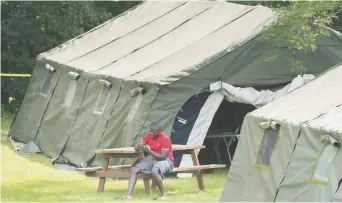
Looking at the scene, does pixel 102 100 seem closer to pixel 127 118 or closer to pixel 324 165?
pixel 127 118

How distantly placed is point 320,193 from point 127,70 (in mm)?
6863

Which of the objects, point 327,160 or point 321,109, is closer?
point 327,160

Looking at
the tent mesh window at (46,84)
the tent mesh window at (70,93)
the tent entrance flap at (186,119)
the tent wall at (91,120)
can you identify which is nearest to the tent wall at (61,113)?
the tent mesh window at (70,93)

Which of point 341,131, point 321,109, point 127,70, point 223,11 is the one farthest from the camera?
point 223,11

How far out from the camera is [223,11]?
18281 millimetres

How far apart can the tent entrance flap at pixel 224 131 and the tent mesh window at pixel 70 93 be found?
284 cm

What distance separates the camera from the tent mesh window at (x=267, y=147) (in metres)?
12.1

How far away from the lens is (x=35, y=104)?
790 inches

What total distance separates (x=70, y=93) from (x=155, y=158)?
5.64 m

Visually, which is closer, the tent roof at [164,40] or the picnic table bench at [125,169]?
the picnic table bench at [125,169]

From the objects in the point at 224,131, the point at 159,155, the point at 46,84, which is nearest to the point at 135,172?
the point at 159,155

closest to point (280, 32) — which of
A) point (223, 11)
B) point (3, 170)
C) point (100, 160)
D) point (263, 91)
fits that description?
point (263, 91)

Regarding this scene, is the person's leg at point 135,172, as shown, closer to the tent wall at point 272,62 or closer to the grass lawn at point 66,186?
the grass lawn at point 66,186

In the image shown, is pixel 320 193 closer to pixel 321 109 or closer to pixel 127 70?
pixel 321 109
